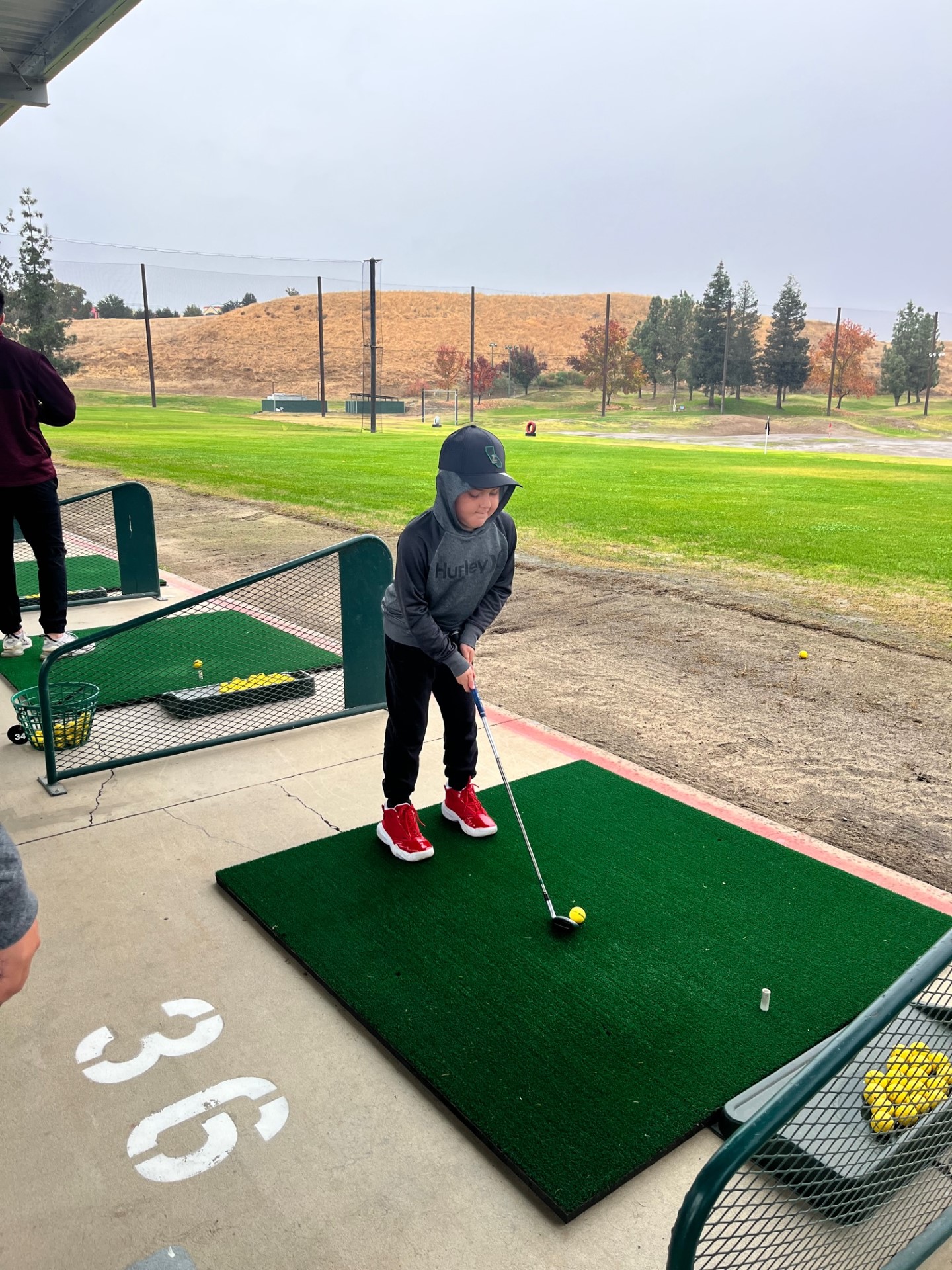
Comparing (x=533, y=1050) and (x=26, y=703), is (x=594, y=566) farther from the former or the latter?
(x=533, y=1050)

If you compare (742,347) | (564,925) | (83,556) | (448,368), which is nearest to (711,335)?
(742,347)

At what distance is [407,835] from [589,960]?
2.87 feet

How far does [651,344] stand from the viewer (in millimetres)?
63969

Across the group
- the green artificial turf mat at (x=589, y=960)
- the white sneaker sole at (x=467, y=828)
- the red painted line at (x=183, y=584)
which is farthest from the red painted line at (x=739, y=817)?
the red painted line at (x=183, y=584)

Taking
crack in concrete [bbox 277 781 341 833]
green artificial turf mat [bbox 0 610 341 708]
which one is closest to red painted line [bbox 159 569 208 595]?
green artificial turf mat [bbox 0 610 341 708]

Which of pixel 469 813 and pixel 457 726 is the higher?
pixel 457 726

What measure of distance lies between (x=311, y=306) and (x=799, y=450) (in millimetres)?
58363

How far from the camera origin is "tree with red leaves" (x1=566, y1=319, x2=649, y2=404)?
61562 mm

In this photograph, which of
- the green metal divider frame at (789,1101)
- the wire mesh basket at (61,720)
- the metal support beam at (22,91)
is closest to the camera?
the green metal divider frame at (789,1101)

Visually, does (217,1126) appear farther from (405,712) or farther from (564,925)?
(405,712)

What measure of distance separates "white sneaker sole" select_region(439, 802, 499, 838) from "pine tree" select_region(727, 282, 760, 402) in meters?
57.3

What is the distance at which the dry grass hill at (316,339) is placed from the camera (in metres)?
56.5

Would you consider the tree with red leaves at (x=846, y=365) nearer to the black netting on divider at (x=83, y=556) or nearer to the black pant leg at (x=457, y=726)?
the black netting on divider at (x=83, y=556)

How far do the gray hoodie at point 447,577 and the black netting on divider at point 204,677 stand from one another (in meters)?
1.20
